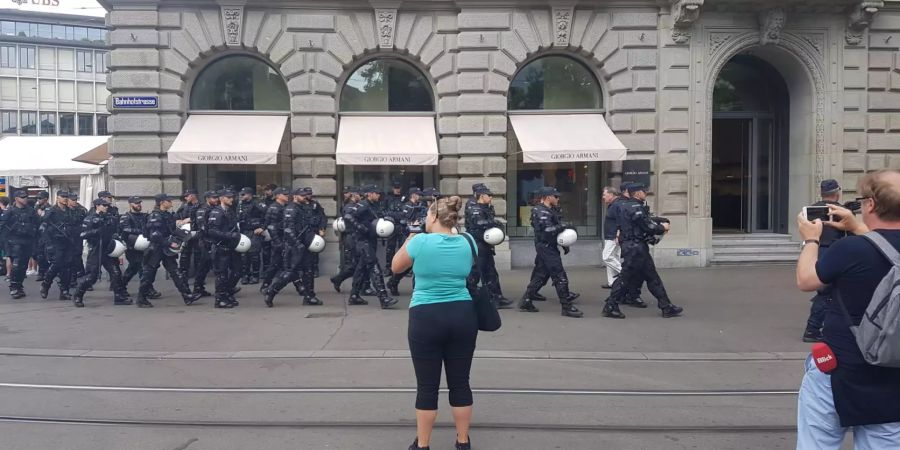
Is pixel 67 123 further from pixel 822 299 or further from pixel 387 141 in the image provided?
pixel 822 299

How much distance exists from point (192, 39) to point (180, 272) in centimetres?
638

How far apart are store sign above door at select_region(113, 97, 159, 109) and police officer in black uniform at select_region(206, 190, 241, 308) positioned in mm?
5068

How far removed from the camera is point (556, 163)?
1638 centimetres

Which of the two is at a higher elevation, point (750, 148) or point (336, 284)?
point (750, 148)

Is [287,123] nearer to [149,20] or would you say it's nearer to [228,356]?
[149,20]

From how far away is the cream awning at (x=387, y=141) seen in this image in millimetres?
14523

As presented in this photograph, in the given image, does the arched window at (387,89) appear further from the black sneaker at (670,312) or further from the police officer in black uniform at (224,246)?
the black sneaker at (670,312)

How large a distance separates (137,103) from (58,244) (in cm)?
427

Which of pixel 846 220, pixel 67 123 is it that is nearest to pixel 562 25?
pixel 846 220

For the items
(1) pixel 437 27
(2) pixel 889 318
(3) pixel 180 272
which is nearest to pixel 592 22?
(1) pixel 437 27

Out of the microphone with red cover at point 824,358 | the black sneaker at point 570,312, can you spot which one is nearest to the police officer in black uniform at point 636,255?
the black sneaker at point 570,312

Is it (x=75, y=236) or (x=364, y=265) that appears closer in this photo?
(x=364, y=265)

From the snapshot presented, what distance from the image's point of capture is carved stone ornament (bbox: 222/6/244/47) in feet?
49.5

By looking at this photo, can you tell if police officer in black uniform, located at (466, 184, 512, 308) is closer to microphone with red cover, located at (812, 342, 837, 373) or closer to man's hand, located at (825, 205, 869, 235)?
man's hand, located at (825, 205, 869, 235)
